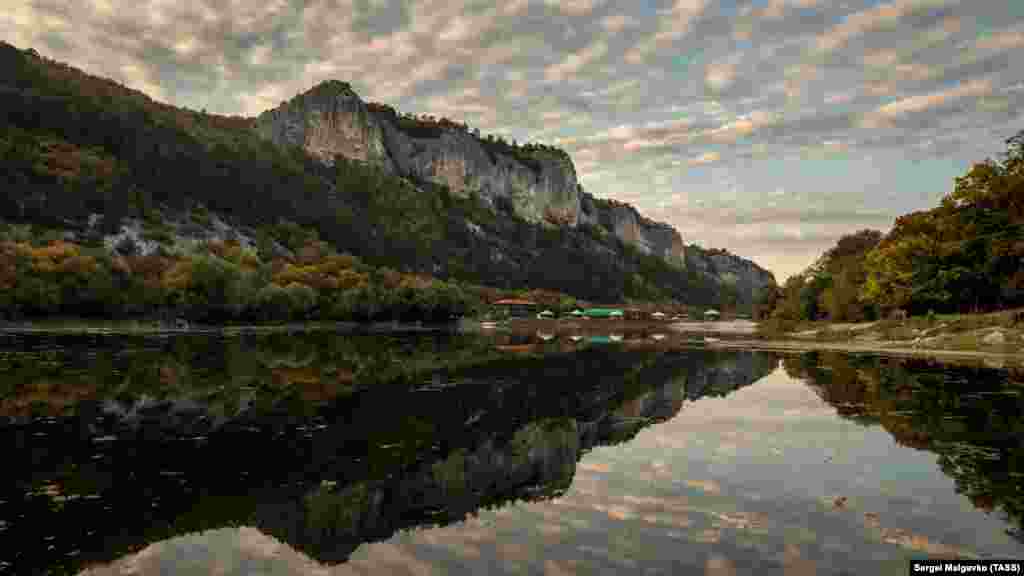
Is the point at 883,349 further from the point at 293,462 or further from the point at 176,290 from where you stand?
the point at 176,290

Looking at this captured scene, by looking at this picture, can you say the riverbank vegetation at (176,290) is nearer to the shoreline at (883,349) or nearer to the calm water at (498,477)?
the calm water at (498,477)

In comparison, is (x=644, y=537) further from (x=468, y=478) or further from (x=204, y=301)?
(x=204, y=301)

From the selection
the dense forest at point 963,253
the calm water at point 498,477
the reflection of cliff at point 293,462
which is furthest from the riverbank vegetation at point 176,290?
the dense forest at point 963,253

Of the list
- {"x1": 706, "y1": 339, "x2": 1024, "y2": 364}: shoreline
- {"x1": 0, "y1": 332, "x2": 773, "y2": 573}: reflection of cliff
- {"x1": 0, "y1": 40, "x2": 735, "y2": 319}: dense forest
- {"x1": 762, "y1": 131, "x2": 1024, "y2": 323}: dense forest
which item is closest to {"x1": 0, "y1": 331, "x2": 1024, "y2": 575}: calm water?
{"x1": 0, "y1": 332, "x2": 773, "y2": 573}: reflection of cliff

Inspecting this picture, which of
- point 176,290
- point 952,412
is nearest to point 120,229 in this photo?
point 176,290

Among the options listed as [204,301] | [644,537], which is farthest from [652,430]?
[204,301]

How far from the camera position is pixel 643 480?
14930 mm

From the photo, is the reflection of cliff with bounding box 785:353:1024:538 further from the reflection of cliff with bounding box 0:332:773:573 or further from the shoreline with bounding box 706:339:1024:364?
the reflection of cliff with bounding box 0:332:773:573

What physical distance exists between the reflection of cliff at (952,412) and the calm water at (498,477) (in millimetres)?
109

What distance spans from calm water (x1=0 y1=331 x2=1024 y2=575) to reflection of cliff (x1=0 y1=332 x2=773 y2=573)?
8cm

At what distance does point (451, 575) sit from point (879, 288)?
75427mm

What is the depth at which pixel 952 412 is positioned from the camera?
2312 centimetres

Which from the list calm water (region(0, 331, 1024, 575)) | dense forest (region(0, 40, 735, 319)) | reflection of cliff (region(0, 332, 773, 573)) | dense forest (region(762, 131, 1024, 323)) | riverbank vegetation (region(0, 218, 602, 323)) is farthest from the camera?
dense forest (region(0, 40, 735, 319))

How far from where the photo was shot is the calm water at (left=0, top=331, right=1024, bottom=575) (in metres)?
10.3
